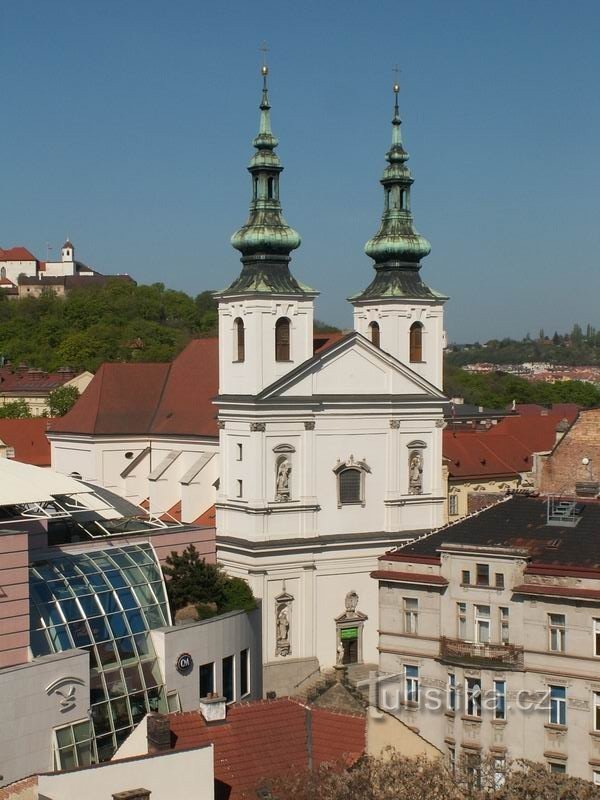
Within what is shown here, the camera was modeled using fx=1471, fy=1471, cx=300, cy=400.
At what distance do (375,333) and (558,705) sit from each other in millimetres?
26222

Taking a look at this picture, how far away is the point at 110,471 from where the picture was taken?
64188mm

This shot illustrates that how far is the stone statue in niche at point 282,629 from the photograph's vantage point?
51812 mm

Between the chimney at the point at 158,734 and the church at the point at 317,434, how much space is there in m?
22.3

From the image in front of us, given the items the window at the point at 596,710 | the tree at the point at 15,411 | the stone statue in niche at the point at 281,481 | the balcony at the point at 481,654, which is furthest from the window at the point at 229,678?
the tree at the point at 15,411

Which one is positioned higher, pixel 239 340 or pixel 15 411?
pixel 239 340

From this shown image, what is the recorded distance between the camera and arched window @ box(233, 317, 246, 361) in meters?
53.5

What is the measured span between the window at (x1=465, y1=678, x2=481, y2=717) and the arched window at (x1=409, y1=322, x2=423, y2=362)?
2382cm

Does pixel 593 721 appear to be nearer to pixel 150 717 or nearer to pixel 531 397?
pixel 150 717

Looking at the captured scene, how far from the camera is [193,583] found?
4297 cm

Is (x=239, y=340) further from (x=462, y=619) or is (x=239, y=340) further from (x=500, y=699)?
(x=500, y=699)

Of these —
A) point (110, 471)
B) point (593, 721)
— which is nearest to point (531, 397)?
point (110, 471)

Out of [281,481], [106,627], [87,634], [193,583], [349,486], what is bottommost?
[87,634]

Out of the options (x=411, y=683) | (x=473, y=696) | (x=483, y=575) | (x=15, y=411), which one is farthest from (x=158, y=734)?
(x=15, y=411)

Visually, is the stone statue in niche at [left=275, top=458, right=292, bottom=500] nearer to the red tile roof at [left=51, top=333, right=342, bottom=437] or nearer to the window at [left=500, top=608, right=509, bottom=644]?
the red tile roof at [left=51, top=333, right=342, bottom=437]
